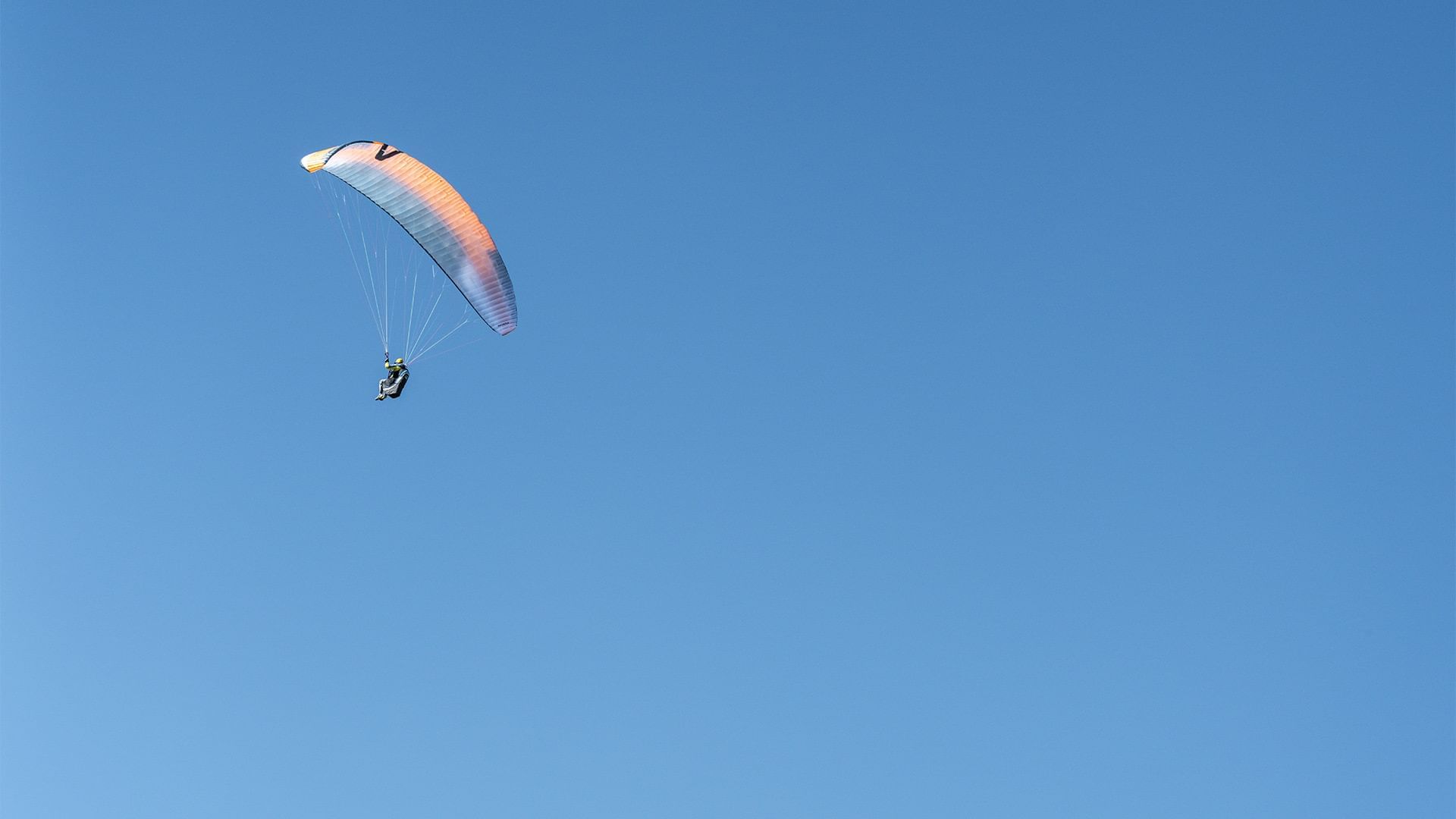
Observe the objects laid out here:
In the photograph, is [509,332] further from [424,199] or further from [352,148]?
[352,148]

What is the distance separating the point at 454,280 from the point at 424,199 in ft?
7.43

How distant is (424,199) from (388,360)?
4.32 metres

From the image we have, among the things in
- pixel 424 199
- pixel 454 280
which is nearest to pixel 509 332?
pixel 454 280

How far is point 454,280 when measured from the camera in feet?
114

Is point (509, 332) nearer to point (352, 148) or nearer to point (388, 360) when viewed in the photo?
point (388, 360)

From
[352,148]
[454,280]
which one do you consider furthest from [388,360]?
[352,148]

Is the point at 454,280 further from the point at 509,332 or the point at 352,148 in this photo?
the point at 352,148

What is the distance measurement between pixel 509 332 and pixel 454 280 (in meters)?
1.91

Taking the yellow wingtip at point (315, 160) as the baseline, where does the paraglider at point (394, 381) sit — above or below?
below

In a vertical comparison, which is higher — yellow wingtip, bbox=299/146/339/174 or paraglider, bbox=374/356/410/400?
yellow wingtip, bbox=299/146/339/174

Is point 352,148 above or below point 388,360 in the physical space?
above

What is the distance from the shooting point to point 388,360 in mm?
35812

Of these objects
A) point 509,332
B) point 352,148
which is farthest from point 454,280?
point 352,148

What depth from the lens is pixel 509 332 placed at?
35.0 metres
